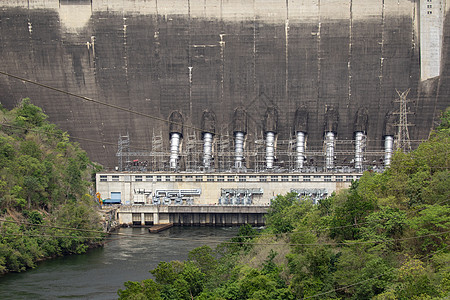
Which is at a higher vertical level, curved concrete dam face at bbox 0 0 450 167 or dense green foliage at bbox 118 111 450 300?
curved concrete dam face at bbox 0 0 450 167

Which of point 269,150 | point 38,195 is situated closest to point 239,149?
point 269,150

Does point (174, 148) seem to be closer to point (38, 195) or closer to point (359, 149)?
point (359, 149)

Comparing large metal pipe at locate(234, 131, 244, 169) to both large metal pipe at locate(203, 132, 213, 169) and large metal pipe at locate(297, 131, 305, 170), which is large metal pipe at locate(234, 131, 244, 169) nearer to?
large metal pipe at locate(203, 132, 213, 169)

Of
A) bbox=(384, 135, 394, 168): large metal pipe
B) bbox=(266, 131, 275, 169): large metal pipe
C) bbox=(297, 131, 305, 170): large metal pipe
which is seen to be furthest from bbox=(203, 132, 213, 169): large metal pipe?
bbox=(384, 135, 394, 168): large metal pipe

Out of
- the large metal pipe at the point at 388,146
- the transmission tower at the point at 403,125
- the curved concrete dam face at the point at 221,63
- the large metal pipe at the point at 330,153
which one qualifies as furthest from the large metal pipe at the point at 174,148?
the transmission tower at the point at 403,125

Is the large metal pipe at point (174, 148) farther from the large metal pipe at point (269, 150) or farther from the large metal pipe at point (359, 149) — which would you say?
the large metal pipe at point (359, 149)

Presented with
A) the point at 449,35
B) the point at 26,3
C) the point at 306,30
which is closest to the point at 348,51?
the point at 306,30
